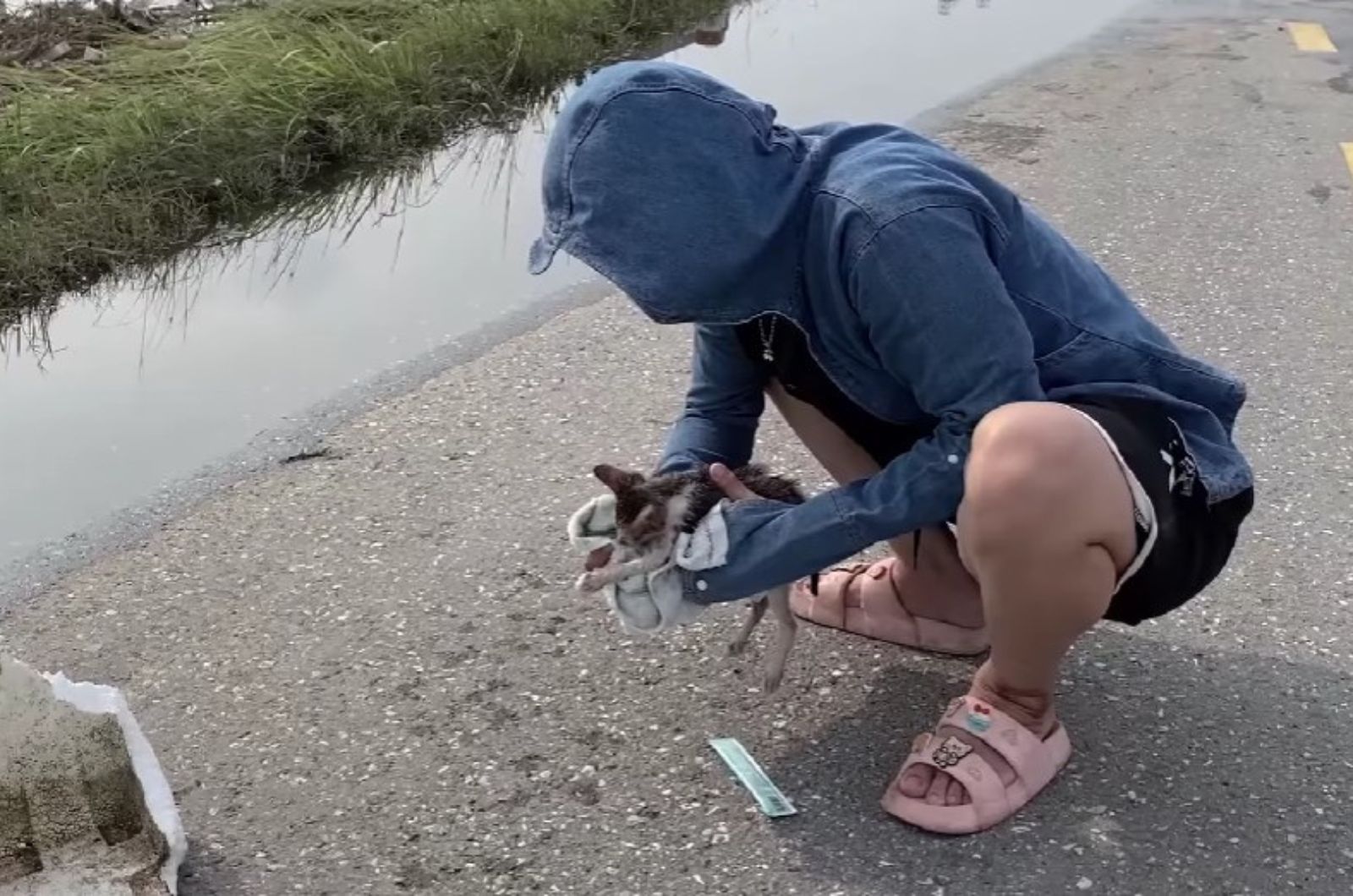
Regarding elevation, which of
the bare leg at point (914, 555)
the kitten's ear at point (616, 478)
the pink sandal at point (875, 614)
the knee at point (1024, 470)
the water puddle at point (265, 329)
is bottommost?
the water puddle at point (265, 329)

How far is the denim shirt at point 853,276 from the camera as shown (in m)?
2.27

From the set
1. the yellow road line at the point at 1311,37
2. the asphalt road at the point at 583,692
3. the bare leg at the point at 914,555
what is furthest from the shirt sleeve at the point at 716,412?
the yellow road line at the point at 1311,37

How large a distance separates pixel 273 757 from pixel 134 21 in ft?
19.4

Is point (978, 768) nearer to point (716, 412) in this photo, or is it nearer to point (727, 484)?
point (727, 484)

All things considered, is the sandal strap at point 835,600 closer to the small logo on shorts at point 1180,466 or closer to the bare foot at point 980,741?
the bare foot at point 980,741

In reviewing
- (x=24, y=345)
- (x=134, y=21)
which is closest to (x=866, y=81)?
(x=134, y=21)

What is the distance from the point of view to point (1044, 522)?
7.50 ft

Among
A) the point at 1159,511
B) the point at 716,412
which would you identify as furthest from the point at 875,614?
the point at 1159,511

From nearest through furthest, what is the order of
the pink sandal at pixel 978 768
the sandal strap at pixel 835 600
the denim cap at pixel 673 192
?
the denim cap at pixel 673 192 → the pink sandal at pixel 978 768 → the sandal strap at pixel 835 600

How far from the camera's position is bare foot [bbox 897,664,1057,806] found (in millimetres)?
2537

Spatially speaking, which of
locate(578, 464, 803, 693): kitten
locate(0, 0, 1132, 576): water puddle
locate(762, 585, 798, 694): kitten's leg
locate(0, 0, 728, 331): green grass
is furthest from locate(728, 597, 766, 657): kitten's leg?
locate(0, 0, 728, 331): green grass

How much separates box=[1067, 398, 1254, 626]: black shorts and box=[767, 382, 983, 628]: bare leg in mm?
391

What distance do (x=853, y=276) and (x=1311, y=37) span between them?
7.09 m

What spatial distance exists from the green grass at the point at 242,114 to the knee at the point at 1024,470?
3.81 meters
